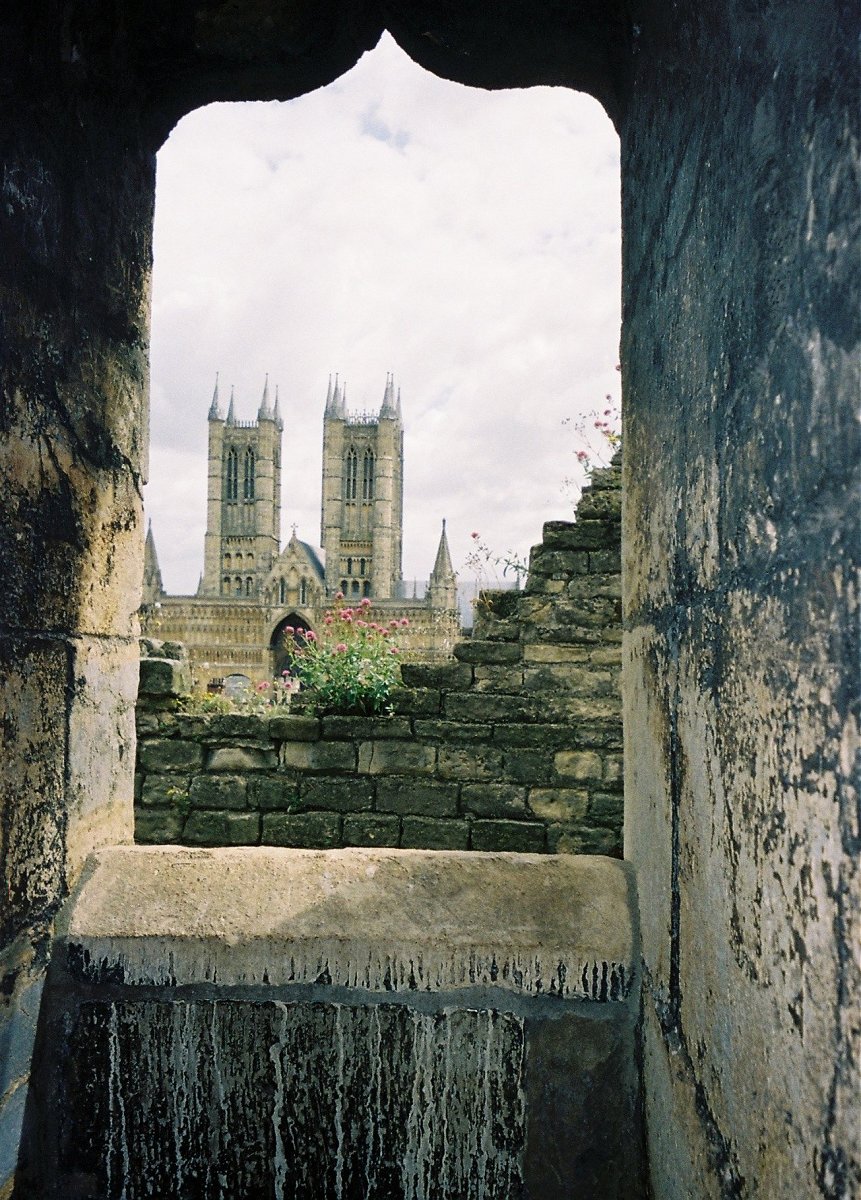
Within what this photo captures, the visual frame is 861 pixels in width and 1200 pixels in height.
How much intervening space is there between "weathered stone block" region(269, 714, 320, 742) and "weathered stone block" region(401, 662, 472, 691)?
0.70 meters

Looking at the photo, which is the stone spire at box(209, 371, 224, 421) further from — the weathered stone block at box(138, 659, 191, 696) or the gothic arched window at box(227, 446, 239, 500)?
the weathered stone block at box(138, 659, 191, 696)

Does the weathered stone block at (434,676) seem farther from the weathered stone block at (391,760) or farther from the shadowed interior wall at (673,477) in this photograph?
the shadowed interior wall at (673,477)

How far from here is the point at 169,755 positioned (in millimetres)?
5023

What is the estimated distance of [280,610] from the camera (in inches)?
1970

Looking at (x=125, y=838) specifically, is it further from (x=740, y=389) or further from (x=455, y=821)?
(x=455, y=821)

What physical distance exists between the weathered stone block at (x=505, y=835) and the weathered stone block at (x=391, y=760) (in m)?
0.51

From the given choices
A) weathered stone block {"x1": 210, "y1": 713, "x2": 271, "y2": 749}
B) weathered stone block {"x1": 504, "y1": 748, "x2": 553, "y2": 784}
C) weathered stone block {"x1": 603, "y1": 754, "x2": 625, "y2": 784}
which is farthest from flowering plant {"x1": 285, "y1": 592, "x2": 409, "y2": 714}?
weathered stone block {"x1": 603, "y1": 754, "x2": 625, "y2": 784}

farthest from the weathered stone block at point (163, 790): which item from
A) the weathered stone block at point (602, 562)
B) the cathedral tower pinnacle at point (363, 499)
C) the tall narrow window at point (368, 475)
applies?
the tall narrow window at point (368, 475)

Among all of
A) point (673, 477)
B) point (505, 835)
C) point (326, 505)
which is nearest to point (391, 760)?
point (505, 835)

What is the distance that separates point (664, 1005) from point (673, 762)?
0.35m

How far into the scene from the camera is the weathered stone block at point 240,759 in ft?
16.3

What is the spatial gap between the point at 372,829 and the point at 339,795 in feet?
1.00

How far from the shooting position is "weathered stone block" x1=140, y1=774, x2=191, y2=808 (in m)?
4.98

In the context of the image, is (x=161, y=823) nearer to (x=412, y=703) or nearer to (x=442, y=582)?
(x=412, y=703)
